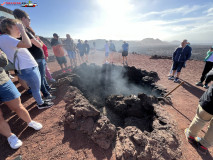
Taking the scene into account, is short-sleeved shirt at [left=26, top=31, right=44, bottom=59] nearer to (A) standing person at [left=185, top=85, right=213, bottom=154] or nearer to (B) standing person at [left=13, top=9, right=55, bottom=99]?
(B) standing person at [left=13, top=9, right=55, bottom=99]

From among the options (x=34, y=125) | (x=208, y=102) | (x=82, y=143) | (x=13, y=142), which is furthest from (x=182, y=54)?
(x=13, y=142)

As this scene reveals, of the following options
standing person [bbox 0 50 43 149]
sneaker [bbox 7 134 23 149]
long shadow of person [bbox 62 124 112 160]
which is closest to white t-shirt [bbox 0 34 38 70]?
standing person [bbox 0 50 43 149]

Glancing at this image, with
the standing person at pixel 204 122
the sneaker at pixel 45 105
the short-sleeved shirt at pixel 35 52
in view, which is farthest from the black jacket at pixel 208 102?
the short-sleeved shirt at pixel 35 52

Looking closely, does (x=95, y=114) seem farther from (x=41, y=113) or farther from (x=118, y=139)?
(x=41, y=113)

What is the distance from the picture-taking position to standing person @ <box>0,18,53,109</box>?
5.58 ft

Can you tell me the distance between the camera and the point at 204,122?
1938mm

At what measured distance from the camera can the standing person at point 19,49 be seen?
170 cm

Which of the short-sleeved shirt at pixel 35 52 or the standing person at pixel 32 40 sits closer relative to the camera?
the standing person at pixel 32 40

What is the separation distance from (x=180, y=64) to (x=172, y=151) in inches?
187

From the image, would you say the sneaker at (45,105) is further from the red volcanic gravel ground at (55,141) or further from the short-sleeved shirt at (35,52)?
the short-sleeved shirt at (35,52)

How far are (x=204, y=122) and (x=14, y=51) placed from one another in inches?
160

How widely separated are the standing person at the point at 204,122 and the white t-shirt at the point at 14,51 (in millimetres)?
3679

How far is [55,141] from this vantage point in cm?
196

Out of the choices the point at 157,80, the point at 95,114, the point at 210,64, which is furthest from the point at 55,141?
the point at 210,64
